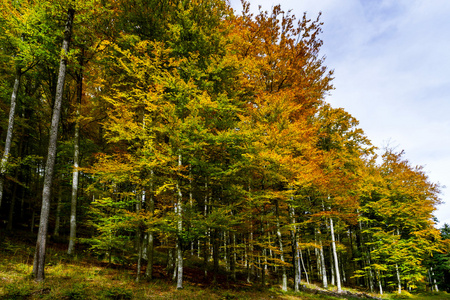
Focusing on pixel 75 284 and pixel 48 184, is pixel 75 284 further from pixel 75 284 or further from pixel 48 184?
pixel 48 184

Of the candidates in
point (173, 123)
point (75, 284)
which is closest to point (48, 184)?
point (75, 284)

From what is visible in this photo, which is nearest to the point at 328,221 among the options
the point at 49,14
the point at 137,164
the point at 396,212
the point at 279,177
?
the point at 396,212

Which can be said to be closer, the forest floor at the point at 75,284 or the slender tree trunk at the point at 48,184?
the forest floor at the point at 75,284

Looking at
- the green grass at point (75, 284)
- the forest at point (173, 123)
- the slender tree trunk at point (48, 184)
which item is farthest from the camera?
the forest at point (173, 123)

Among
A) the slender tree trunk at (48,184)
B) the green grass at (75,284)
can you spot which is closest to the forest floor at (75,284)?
the green grass at (75,284)

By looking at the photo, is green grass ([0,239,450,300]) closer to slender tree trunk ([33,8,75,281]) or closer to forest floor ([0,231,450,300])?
forest floor ([0,231,450,300])

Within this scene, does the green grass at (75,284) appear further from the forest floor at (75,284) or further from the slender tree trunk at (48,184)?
the slender tree trunk at (48,184)

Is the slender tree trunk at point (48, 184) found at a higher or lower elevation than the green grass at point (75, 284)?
higher

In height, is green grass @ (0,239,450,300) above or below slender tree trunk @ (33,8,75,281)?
below

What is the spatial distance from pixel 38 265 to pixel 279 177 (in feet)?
33.5

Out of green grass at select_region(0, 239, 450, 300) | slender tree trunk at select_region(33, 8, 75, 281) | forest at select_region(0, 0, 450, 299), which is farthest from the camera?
forest at select_region(0, 0, 450, 299)

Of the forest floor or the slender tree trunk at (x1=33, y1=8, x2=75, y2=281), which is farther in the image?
the slender tree trunk at (x1=33, y1=8, x2=75, y2=281)

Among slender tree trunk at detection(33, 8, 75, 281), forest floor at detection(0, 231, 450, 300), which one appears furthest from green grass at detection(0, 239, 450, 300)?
slender tree trunk at detection(33, 8, 75, 281)

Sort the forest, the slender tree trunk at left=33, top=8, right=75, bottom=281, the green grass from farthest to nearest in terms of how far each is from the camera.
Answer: the forest → the slender tree trunk at left=33, top=8, right=75, bottom=281 → the green grass
